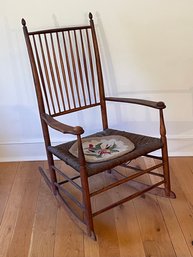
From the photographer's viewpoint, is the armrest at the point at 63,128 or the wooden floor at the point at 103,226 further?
the wooden floor at the point at 103,226

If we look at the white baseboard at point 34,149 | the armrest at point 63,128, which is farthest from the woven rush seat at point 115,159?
the white baseboard at point 34,149

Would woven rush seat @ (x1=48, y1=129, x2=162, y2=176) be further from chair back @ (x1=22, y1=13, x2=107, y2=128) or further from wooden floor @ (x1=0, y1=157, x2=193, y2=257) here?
wooden floor @ (x1=0, y1=157, x2=193, y2=257)

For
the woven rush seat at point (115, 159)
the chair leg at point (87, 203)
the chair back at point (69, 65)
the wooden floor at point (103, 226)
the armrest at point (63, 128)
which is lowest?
the wooden floor at point (103, 226)

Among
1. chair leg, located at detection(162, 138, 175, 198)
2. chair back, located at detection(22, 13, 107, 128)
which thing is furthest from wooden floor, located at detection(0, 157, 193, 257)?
chair back, located at detection(22, 13, 107, 128)

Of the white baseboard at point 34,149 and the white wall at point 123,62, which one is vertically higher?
the white wall at point 123,62

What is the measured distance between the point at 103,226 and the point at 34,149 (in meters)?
0.92

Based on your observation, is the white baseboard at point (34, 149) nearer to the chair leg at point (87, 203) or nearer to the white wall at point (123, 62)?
the white wall at point (123, 62)

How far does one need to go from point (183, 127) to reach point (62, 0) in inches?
45.9

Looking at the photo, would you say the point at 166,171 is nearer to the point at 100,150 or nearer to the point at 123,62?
the point at 100,150

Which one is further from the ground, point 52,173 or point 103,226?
point 52,173

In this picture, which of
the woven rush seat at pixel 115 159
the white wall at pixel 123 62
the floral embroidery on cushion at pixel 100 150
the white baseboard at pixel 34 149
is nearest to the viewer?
the woven rush seat at pixel 115 159

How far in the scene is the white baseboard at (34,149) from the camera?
7.28ft

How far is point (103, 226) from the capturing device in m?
1.59

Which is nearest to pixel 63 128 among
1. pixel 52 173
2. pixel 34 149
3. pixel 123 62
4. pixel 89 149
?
pixel 89 149
